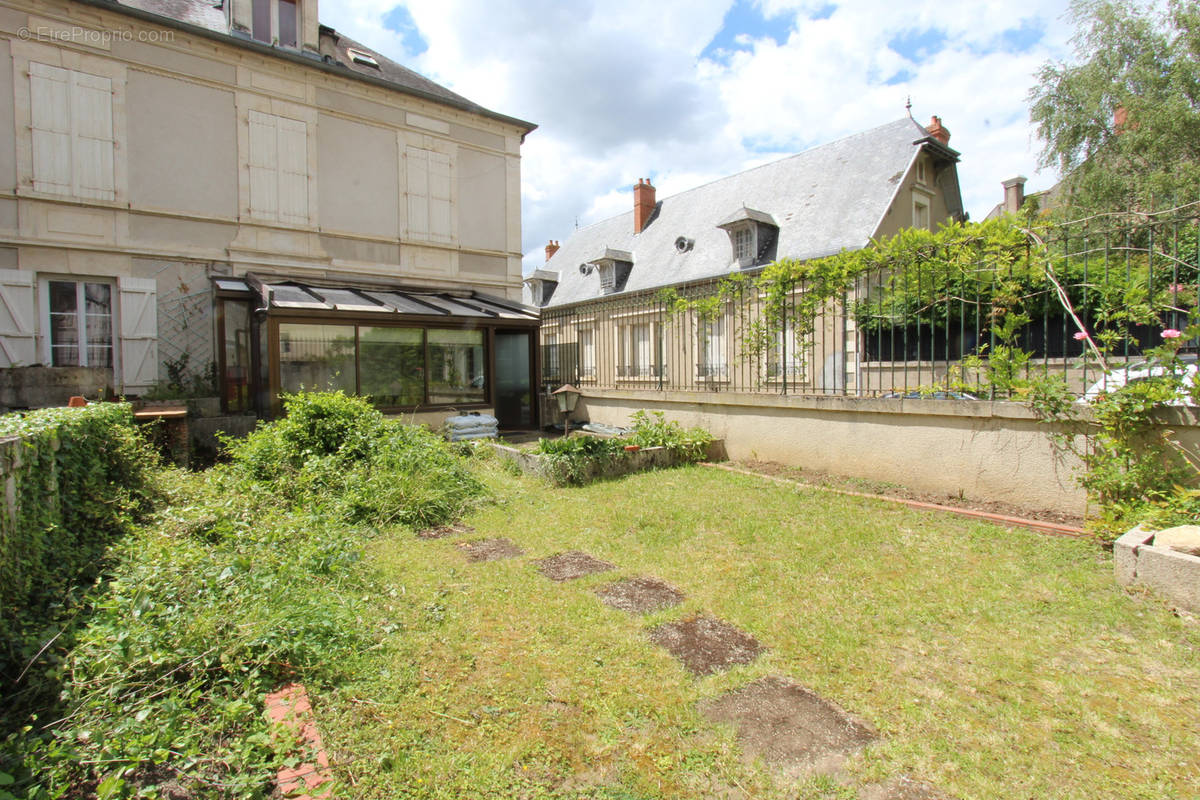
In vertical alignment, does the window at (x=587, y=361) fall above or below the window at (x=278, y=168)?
below

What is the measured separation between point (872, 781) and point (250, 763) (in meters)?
2.12

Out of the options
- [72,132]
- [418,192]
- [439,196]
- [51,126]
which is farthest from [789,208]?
[51,126]

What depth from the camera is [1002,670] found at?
105 inches

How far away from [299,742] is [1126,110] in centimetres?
2083

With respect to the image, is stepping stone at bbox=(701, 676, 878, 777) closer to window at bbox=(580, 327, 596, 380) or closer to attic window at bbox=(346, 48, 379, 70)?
window at bbox=(580, 327, 596, 380)

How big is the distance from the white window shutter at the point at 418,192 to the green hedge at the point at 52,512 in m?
7.94

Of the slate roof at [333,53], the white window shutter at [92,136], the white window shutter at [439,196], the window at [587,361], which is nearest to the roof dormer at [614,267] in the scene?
the slate roof at [333,53]

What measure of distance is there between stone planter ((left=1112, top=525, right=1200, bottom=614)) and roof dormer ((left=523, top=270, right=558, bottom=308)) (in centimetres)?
2293

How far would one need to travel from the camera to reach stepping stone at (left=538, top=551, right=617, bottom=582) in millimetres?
3977

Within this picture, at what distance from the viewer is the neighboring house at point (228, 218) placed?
8.95 m

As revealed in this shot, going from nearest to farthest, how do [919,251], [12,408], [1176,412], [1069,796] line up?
[1069,796] < [1176,412] < [919,251] < [12,408]

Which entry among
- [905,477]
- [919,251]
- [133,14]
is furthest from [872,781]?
[133,14]

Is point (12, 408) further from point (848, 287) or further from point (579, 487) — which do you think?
point (848, 287)

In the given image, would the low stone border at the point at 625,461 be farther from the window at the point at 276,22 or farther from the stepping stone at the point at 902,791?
the window at the point at 276,22
